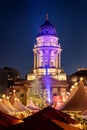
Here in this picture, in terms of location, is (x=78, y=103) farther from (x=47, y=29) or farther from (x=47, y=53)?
(x=47, y=29)

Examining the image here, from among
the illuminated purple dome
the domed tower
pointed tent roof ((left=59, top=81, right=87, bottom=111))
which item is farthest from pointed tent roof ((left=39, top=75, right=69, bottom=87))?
pointed tent roof ((left=59, top=81, right=87, bottom=111))

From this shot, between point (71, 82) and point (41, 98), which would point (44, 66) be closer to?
point (71, 82)

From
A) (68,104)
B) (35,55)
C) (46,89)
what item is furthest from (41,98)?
(68,104)

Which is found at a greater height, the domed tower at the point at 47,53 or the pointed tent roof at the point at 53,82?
the domed tower at the point at 47,53

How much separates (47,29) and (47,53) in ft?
20.0

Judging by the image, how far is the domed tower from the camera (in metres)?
102

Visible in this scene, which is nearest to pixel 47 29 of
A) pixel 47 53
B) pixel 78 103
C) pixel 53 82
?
pixel 47 53

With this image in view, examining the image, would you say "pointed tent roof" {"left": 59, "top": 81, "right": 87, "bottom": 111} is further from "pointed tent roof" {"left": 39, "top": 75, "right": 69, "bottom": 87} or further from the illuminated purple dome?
the illuminated purple dome

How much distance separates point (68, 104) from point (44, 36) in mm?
74560

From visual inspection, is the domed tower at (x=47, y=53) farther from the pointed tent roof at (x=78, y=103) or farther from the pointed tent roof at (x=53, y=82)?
the pointed tent roof at (x=78, y=103)

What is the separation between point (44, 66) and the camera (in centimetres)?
10256

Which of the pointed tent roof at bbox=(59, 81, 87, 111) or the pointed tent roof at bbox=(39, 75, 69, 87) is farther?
the pointed tent roof at bbox=(39, 75, 69, 87)

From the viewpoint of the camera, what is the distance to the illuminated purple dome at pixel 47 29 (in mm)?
103375

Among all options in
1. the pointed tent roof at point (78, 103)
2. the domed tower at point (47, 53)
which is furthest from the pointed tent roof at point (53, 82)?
the pointed tent roof at point (78, 103)
